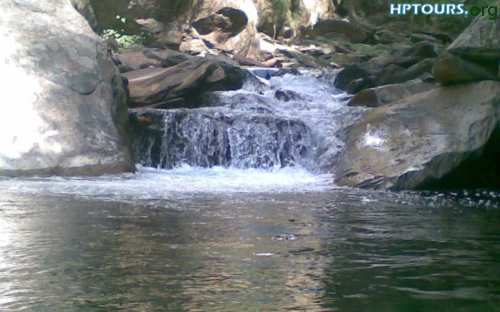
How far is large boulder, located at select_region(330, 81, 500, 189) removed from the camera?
799 centimetres

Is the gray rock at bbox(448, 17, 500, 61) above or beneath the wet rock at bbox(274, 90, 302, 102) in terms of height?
above

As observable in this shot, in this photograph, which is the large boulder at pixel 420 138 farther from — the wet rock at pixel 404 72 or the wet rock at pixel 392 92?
the wet rock at pixel 404 72

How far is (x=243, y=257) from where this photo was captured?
3.66 meters

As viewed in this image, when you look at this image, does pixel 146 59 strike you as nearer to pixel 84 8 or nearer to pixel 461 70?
pixel 84 8

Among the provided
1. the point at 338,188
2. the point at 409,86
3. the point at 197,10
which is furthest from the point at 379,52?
the point at 338,188

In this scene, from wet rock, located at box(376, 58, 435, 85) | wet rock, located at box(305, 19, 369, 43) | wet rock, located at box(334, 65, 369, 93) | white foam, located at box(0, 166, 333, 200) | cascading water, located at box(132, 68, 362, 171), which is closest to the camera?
white foam, located at box(0, 166, 333, 200)

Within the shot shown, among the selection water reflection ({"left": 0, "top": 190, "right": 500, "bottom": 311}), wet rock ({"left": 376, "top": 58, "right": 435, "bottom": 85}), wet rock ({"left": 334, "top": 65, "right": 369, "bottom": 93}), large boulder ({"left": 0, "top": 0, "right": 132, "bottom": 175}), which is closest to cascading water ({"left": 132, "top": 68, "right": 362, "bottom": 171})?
large boulder ({"left": 0, "top": 0, "right": 132, "bottom": 175})

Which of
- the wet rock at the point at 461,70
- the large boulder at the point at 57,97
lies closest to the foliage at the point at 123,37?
the large boulder at the point at 57,97

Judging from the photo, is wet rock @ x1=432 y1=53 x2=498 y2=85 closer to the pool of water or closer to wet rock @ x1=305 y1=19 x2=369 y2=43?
the pool of water

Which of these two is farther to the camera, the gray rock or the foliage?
the foliage

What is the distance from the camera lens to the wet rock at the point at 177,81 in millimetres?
12133

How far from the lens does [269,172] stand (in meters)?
10.3

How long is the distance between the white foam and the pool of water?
10cm

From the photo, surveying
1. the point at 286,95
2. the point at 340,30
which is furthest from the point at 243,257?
the point at 340,30
